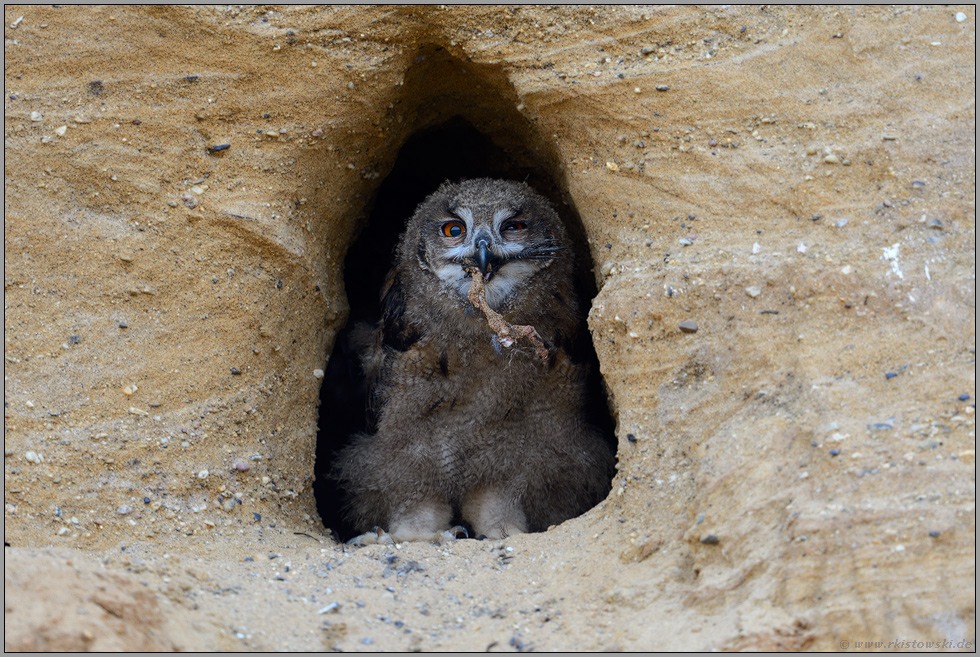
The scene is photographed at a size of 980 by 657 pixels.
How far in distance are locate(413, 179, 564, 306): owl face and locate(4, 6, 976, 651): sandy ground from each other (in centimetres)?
36

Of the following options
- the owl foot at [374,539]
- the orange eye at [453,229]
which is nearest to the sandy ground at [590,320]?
the owl foot at [374,539]

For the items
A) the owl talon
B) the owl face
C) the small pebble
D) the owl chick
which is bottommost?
the owl talon

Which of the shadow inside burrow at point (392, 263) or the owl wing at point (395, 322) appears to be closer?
the owl wing at point (395, 322)

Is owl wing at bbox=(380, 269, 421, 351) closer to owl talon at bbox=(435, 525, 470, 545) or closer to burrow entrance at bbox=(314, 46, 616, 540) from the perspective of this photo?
burrow entrance at bbox=(314, 46, 616, 540)

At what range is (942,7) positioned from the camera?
3629mm

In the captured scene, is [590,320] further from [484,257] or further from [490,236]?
[490,236]

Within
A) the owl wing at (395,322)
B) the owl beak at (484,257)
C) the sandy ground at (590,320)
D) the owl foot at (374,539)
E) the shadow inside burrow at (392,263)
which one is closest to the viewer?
the sandy ground at (590,320)

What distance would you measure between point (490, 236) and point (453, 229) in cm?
35

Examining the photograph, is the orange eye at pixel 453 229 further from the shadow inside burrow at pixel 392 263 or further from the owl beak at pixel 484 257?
the shadow inside burrow at pixel 392 263

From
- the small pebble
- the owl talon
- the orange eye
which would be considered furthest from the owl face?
the small pebble

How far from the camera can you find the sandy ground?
8.43ft

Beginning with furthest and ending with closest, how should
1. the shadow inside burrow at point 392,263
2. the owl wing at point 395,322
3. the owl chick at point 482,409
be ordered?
the shadow inside burrow at point 392,263
the owl wing at point 395,322
the owl chick at point 482,409

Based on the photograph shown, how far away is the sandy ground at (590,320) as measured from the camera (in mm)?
2568

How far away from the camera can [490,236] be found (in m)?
4.36
